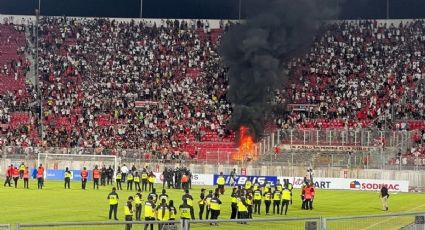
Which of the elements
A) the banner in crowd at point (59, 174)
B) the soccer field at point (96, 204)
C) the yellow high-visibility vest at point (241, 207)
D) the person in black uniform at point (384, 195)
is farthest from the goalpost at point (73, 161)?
the yellow high-visibility vest at point (241, 207)

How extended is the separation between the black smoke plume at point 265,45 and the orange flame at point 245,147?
137 inches

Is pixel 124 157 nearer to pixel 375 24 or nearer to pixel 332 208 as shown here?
pixel 332 208

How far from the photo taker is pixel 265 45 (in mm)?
72125

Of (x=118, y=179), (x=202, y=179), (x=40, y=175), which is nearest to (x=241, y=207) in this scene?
(x=118, y=179)

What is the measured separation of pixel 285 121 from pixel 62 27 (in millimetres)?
27494

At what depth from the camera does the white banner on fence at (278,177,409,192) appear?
55.1 m

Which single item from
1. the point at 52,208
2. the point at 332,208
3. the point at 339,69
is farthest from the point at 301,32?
the point at 52,208

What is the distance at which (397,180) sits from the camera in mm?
55375

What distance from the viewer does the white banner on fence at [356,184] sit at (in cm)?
5512

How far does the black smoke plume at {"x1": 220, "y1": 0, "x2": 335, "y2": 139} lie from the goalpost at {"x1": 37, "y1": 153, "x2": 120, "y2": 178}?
1398 centimetres

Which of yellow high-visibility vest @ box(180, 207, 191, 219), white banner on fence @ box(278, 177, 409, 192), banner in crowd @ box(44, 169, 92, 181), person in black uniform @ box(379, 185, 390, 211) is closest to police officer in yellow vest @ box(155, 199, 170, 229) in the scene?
yellow high-visibility vest @ box(180, 207, 191, 219)

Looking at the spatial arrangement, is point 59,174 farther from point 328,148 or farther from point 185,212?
point 185,212

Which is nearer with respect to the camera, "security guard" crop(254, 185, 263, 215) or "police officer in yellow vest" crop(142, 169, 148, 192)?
"security guard" crop(254, 185, 263, 215)

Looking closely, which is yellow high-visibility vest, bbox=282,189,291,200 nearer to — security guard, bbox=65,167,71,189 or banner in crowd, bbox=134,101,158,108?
security guard, bbox=65,167,71,189
